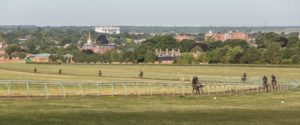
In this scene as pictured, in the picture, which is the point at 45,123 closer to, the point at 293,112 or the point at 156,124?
the point at 156,124

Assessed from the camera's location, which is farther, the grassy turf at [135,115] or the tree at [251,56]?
the tree at [251,56]

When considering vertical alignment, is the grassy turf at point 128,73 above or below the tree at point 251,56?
below

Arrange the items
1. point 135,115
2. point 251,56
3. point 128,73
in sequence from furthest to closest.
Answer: point 251,56 < point 128,73 < point 135,115

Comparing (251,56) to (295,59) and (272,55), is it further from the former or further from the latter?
(295,59)

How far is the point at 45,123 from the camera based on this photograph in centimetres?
2700

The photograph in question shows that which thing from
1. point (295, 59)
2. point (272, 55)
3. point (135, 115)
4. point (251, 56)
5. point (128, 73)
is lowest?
point (128, 73)

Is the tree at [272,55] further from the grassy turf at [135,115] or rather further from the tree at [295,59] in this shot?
the grassy turf at [135,115]

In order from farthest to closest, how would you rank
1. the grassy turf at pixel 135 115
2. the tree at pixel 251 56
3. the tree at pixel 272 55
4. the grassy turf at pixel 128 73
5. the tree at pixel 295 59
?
the tree at pixel 251 56 → the tree at pixel 272 55 → the tree at pixel 295 59 → the grassy turf at pixel 128 73 → the grassy turf at pixel 135 115

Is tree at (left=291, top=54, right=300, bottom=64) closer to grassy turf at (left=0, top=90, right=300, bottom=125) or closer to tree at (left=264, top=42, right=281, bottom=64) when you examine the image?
tree at (left=264, top=42, right=281, bottom=64)

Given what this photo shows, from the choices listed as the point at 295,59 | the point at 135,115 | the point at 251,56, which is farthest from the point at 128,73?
the point at 135,115

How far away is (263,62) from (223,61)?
11763mm

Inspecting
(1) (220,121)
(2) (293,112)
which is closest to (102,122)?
(1) (220,121)

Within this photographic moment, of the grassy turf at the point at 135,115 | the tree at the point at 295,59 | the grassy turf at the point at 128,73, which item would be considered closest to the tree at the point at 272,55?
the tree at the point at 295,59

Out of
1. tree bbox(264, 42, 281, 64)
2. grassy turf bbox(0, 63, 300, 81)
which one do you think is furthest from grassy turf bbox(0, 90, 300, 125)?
tree bbox(264, 42, 281, 64)
